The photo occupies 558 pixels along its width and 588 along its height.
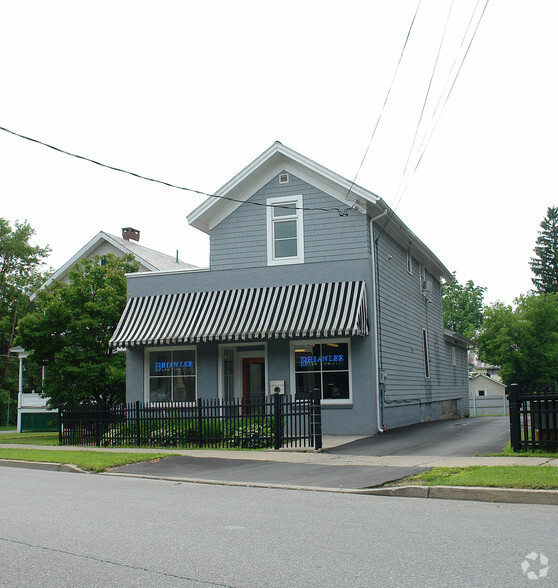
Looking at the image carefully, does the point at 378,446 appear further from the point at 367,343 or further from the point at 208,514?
the point at 208,514

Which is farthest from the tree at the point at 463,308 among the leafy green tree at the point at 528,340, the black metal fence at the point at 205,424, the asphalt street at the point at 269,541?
the asphalt street at the point at 269,541

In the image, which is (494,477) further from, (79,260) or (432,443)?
(79,260)

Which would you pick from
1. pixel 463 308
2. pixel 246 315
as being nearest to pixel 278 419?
pixel 246 315

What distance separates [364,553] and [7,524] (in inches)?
167

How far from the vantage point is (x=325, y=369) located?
1947cm

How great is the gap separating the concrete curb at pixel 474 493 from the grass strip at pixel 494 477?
197 mm

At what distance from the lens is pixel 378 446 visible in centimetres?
1588

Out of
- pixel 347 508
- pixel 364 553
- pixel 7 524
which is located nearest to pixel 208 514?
pixel 347 508

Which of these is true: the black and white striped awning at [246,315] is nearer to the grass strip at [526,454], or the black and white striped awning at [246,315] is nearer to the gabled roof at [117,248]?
the grass strip at [526,454]

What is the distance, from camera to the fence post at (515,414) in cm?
1277

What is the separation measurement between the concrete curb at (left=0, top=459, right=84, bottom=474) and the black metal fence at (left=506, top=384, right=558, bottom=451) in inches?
333

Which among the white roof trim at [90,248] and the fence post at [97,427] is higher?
the white roof trim at [90,248]

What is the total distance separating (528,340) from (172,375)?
33091 millimetres

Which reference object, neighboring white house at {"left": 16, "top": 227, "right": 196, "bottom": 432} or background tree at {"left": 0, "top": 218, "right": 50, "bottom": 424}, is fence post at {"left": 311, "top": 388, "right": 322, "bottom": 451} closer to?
neighboring white house at {"left": 16, "top": 227, "right": 196, "bottom": 432}
